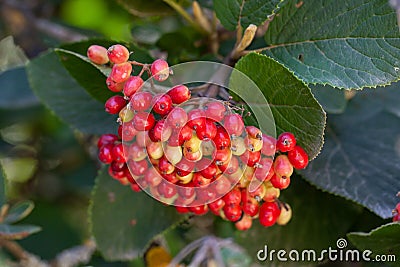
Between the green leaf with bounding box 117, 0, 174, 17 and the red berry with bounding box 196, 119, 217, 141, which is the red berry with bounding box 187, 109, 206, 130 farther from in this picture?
the green leaf with bounding box 117, 0, 174, 17

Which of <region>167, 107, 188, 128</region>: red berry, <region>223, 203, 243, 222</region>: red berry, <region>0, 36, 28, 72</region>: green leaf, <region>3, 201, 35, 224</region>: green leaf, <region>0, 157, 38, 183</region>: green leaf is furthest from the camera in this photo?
<region>0, 157, 38, 183</region>: green leaf

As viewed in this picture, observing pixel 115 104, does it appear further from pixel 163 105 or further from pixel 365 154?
pixel 365 154

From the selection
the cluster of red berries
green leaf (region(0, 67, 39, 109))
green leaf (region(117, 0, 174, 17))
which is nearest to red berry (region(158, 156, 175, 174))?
the cluster of red berries

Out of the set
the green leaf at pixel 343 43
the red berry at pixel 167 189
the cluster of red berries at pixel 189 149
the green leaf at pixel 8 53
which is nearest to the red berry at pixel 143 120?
the cluster of red berries at pixel 189 149

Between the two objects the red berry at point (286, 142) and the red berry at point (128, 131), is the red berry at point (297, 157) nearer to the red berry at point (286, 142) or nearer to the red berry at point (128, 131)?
the red berry at point (286, 142)

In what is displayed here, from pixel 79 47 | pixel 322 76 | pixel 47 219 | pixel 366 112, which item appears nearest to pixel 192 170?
pixel 322 76

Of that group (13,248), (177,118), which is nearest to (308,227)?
(177,118)

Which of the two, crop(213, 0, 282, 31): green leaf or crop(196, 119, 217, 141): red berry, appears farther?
crop(213, 0, 282, 31): green leaf

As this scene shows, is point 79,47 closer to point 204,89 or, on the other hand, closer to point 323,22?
point 204,89
